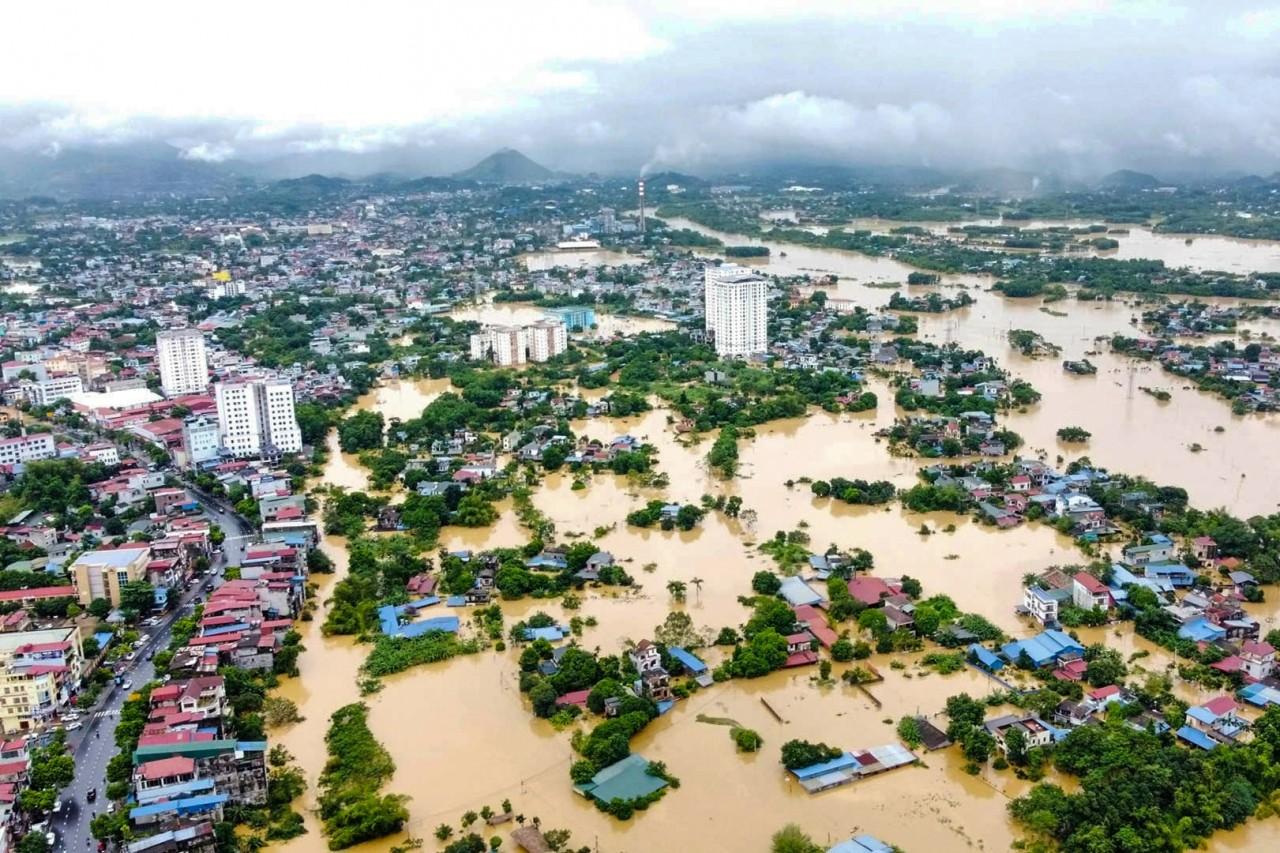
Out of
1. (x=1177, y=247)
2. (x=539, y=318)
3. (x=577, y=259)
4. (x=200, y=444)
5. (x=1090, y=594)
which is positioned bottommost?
(x=1090, y=594)

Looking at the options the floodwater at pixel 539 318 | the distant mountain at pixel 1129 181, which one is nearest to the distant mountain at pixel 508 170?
the distant mountain at pixel 1129 181

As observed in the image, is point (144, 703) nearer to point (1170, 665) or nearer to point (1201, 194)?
point (1170, 665)

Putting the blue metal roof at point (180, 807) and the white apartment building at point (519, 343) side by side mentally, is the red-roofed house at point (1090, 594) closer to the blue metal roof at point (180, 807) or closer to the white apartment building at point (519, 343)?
the blue metal roof at point (180, 807)

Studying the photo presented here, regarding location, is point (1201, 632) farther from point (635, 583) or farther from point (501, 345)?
point (501, 345)

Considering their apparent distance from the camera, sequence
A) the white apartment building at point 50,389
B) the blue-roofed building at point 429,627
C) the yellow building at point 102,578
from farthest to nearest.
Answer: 1. the white apartment building at point 50,389
2. the yellow building at point 102,578
3. the blue-roofed building at point 429,627

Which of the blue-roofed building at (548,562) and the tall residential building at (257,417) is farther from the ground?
the tall residential building at (257,417)

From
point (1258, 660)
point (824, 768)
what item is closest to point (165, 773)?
point (824, 768)
